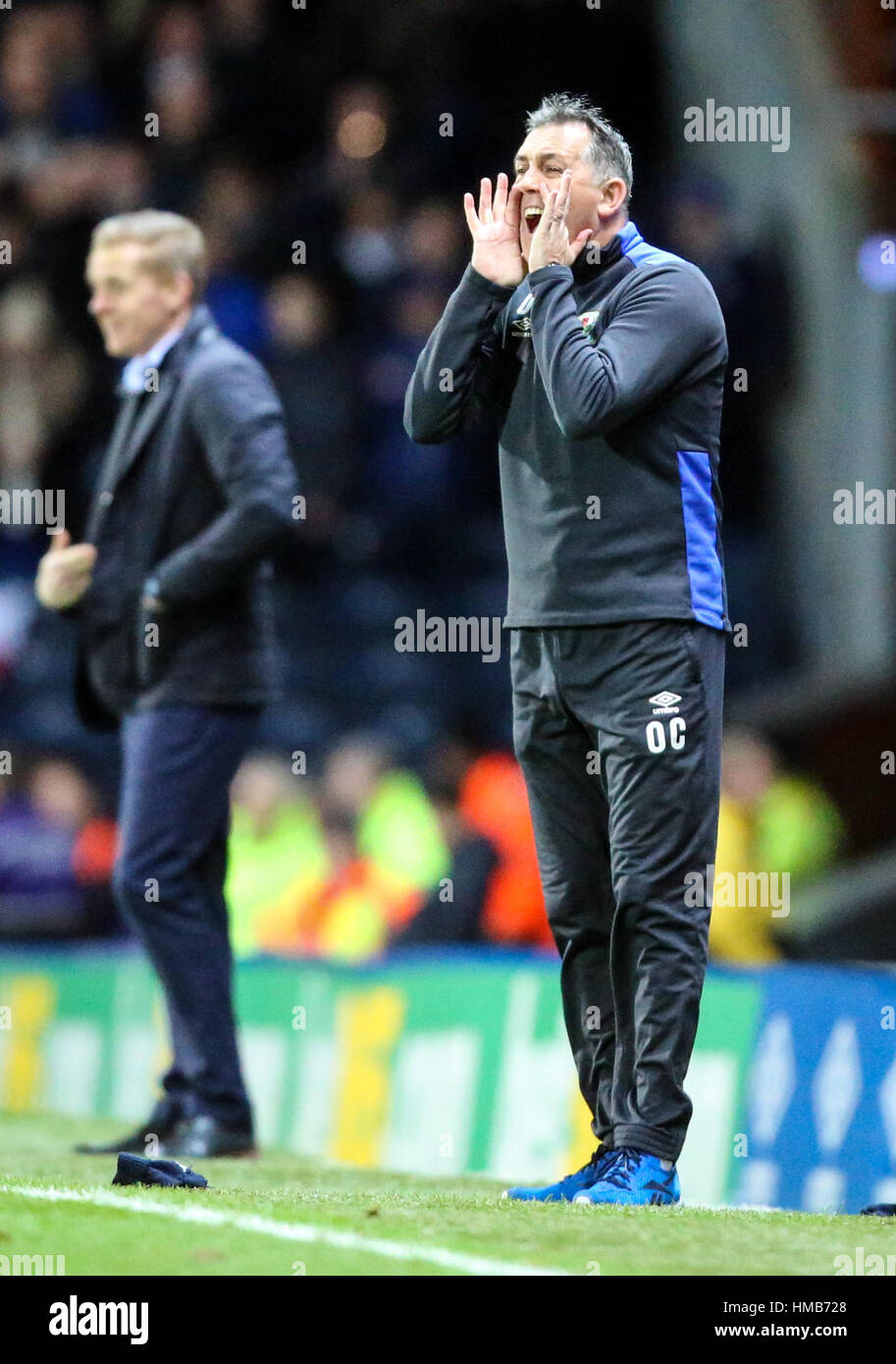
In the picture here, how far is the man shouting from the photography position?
4770 mm

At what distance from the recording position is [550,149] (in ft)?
16.1

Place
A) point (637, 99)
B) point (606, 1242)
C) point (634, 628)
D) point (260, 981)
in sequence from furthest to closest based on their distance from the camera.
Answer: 1. point (637, 99)
2. point (260, 981)
3. point (634, 628)
4. point (606, 1242)

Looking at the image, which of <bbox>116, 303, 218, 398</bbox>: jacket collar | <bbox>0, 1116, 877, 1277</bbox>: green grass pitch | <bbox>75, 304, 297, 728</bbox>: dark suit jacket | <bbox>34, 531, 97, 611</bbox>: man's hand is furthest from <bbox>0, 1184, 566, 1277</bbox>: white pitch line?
<bbox>116, 303, 218, 398</bbox>: jacket collar

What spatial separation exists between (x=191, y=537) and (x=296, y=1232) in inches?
107

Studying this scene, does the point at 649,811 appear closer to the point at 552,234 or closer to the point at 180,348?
the point at 552,234

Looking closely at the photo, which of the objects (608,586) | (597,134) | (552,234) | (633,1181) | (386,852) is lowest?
(633,1181)

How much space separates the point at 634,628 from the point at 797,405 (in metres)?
9.11

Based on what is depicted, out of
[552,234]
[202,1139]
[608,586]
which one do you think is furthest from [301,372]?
[608,586]

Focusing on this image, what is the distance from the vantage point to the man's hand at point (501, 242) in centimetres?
498

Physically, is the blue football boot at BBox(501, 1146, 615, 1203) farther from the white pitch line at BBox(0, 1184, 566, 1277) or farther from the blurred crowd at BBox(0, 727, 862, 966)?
the blurred crowd at BBox(0, 727, 862, 966)

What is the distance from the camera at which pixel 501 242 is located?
5.00m

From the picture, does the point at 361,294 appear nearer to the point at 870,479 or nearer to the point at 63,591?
the point at 870,479

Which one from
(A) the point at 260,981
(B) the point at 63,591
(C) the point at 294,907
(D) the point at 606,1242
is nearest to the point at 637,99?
(C) the point at 294,907

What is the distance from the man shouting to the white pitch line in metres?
0.79
